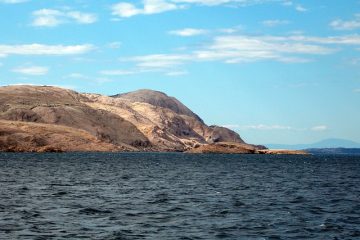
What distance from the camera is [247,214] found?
45.6m

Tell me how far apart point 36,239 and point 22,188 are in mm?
35601

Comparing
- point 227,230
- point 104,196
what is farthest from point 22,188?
point 227,230

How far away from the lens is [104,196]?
195 ft

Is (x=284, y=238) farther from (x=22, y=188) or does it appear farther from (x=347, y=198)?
(x=22, y=188)

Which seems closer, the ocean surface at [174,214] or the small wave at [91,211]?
the ocean surface at [174,214]

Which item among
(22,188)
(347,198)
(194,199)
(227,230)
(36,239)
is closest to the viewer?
(36,239)

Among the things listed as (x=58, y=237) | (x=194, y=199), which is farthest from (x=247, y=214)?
(x=58, y=237)

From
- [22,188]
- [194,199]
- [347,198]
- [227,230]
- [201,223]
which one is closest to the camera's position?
[227,230]

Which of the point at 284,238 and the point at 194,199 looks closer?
the point at 284,238

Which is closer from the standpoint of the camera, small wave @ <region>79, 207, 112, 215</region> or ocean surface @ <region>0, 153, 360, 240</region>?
ocean surface @ <region>0, 153, 360, 240</region>

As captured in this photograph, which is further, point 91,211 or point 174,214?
point 91,211

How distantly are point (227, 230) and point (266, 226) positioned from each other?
3389 millimetres

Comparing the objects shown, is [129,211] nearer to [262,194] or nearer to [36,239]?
[36,239]

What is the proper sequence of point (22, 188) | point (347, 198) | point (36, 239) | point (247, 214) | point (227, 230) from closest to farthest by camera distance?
point (36, 239), point (227, 230), point (247, 214), point (347, 198), point (22, 188)
